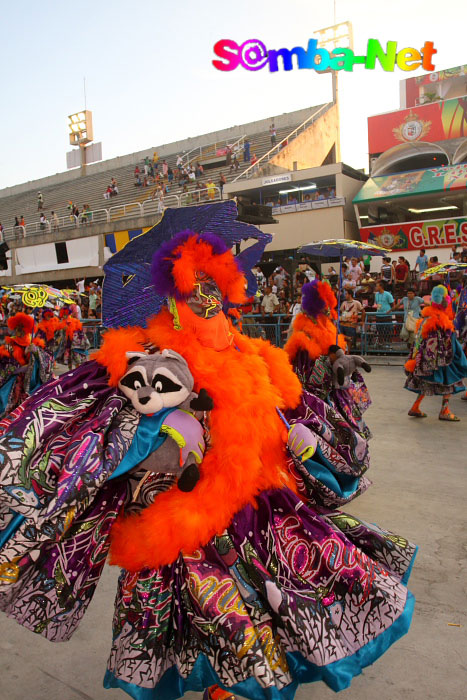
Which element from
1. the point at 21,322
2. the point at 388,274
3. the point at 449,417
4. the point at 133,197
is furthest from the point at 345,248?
the point at 133,197

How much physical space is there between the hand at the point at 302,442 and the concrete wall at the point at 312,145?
78.1ft

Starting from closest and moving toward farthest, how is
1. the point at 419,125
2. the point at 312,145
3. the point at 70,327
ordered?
1. the point at 70,327
2. the point at 419,125
3. the point at 312,145

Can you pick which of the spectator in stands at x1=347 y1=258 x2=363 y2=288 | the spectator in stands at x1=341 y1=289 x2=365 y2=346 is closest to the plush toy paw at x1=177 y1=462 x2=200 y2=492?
the spectator in stands at x1=341 y1=289 x2=365 y2=346

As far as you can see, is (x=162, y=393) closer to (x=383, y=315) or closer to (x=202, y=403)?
(x=202, y=403)

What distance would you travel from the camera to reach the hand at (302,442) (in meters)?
2.09

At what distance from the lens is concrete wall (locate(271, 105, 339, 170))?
2533 cm

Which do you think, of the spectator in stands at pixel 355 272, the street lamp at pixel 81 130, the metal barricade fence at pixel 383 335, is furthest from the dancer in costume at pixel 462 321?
the street lamp at pixel 81 130

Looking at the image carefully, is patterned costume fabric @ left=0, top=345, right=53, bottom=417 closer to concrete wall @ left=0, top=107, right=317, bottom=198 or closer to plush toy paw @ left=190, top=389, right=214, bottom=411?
plush toy paw @ left=190, top=389, right=214, bottom=411

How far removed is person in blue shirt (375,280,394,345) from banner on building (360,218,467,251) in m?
5.99

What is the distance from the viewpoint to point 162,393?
186 cm

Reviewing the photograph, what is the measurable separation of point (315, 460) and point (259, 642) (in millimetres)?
693

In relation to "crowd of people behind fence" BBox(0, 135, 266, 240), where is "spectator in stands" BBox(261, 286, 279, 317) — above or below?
below

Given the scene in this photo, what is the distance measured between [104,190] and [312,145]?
1326 centimetres

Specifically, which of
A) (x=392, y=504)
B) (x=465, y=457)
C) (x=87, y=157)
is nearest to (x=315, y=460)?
(x=392, y=504)
